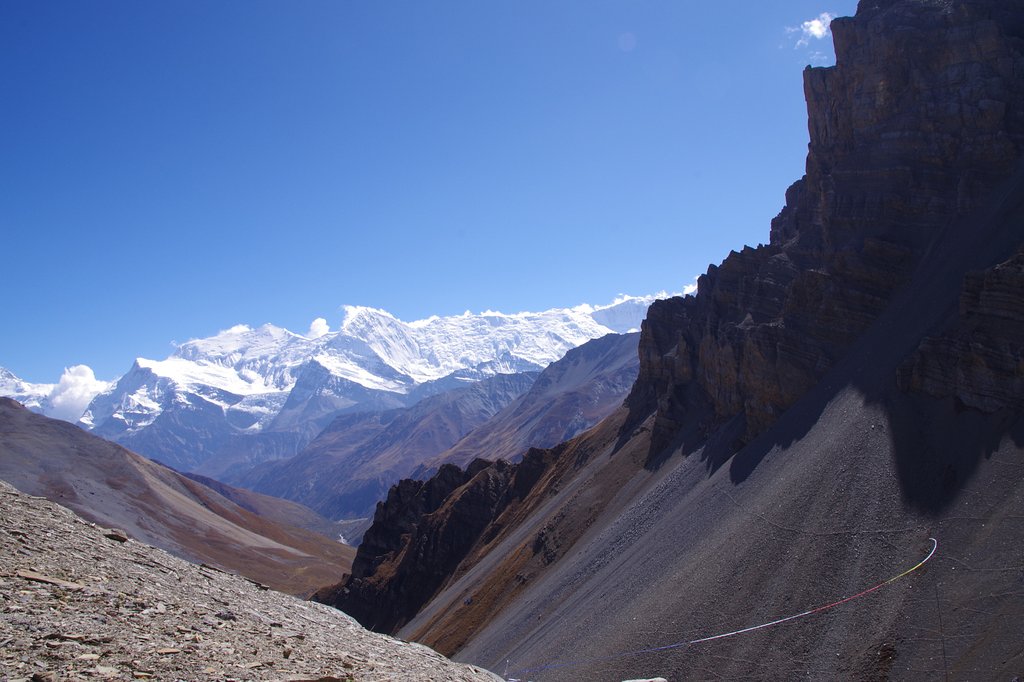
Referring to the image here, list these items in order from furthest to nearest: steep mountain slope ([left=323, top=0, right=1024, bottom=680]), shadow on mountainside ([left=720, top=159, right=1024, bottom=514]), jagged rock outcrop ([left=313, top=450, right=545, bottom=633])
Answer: jagged rock outcrop ([left=313, top=450, right=545, bottom=633]) → shadow on mountainside ([left=720, top=159, right=1024, bottom=514]) → steep mountain slope ([left=323, top=0, right=1024, bottom=680])

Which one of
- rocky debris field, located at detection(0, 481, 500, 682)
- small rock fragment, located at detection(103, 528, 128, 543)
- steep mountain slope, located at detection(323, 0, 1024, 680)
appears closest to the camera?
rocky debris field, located at detection(0, 481, 500, 682)

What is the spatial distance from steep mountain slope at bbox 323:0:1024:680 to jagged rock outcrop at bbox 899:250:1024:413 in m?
0.14

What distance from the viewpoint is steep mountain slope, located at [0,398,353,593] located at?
5394 inches

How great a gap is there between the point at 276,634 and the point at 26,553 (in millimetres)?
5993

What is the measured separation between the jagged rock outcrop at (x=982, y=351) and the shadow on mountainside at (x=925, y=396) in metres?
0.64

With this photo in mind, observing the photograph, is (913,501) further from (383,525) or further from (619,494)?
(383,525)

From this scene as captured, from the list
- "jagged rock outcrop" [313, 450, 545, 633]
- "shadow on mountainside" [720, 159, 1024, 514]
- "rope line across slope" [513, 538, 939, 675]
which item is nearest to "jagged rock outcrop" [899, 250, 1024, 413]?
"shadow on mountainside" [720, 159, 1024, 514]

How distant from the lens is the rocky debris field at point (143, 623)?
13180 mm

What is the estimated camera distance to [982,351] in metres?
38.7

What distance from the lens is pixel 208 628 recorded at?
16.4 meters

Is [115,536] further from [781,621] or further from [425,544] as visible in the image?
[425,544]

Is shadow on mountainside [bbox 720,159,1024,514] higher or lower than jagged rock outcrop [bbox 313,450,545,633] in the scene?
higher

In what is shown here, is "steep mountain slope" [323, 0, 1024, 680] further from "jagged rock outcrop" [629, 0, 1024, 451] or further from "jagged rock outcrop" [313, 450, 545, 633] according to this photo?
"jagged rock outcrop" [313, 450, 545, 633]

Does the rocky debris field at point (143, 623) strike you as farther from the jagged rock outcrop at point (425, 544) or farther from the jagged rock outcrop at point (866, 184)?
the jagged rock outcrop at point (425, 544)
